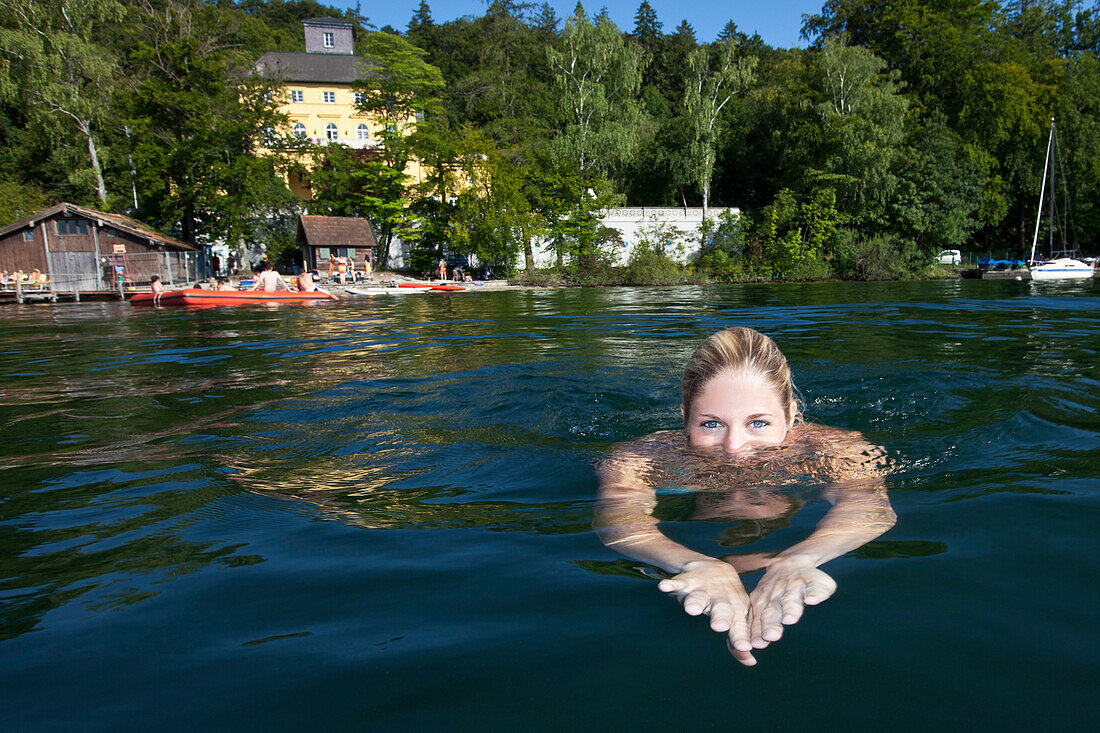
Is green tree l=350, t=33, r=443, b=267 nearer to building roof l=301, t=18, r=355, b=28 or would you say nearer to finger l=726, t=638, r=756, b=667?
building roof l=301, t=18, r=355, b=28

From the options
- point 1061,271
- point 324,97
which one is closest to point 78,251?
point 324,97

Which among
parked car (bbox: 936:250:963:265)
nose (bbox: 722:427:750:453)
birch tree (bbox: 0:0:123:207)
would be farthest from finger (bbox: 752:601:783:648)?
parked car (bbox: 936:250:963:265)

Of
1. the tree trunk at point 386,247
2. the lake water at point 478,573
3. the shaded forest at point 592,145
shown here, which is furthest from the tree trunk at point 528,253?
the lake water at point 478,573

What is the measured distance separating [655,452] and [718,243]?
39.8 m

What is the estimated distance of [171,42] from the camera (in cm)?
3744

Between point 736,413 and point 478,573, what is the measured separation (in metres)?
1.43

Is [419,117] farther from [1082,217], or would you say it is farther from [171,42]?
[1082,217]

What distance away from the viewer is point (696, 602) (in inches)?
79.7

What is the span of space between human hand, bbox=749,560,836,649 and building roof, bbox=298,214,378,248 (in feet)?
130

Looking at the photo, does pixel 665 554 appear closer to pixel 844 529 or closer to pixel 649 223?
pixel 844 529

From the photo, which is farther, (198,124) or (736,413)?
(198,124)

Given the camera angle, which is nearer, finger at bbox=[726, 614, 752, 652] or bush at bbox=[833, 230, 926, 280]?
finger at bbox=[726, 614, 752, 652]

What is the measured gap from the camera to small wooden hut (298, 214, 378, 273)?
1537 inches

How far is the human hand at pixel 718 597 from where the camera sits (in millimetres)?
1882
